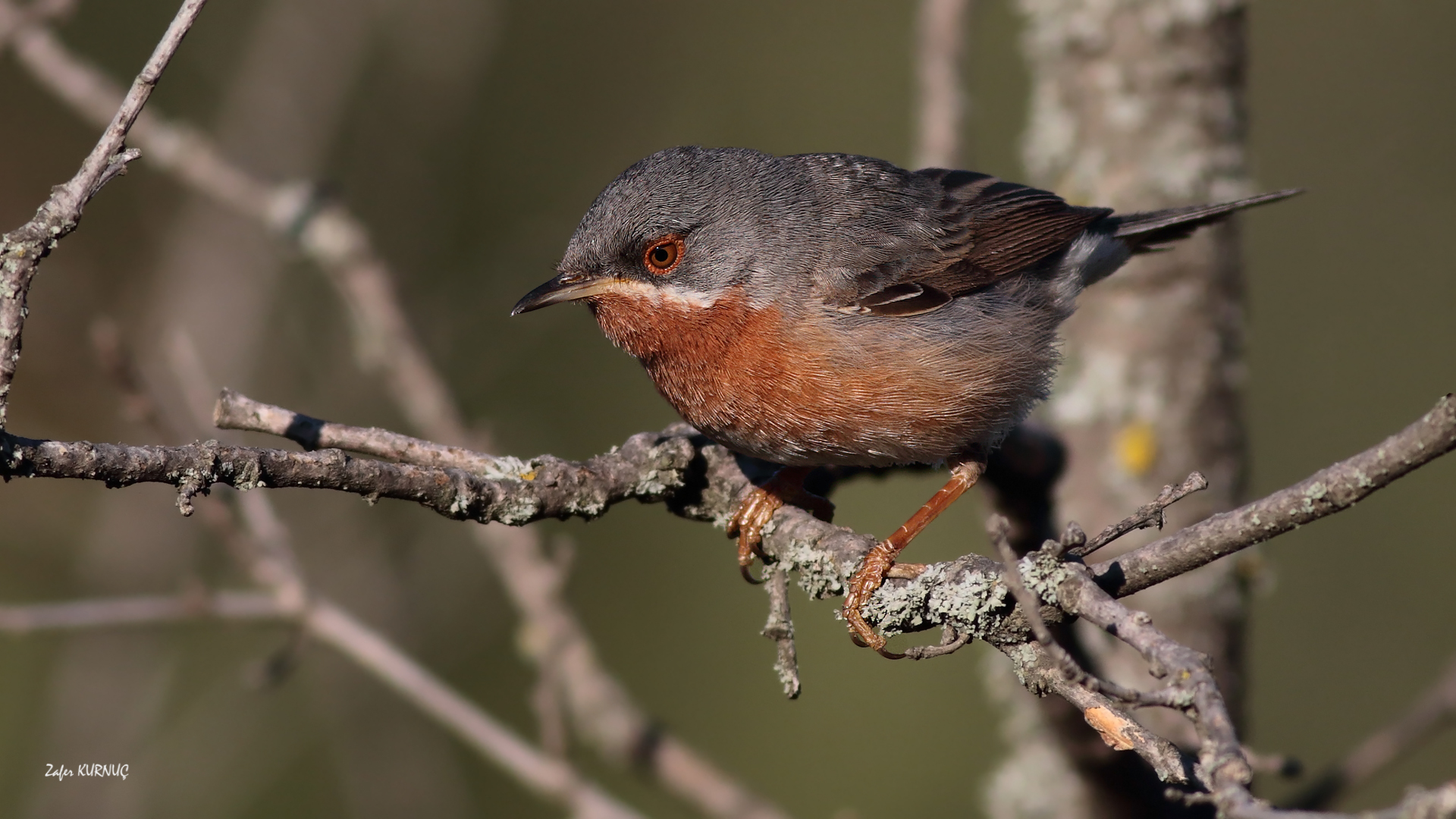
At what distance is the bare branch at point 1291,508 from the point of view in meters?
1.88

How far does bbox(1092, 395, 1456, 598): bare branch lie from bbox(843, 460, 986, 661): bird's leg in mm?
611

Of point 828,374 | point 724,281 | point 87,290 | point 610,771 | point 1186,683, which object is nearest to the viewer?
point 1186,683

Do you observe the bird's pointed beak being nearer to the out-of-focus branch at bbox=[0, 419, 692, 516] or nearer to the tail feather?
the out-of-focus branch at bbox=[0, 419, 692, 516]

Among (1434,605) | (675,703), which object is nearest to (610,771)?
(675,703)

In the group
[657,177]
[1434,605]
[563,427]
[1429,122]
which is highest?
[1429,122]

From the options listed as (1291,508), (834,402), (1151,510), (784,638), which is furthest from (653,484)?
(1291,508)

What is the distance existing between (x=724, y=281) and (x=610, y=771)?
4.58 m

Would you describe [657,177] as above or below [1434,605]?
below

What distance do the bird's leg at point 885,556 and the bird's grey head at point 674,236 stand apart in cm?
105

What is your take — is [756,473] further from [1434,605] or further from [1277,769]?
[1434,605]

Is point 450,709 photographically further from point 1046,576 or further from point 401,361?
point 1046,576

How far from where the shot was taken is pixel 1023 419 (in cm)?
423

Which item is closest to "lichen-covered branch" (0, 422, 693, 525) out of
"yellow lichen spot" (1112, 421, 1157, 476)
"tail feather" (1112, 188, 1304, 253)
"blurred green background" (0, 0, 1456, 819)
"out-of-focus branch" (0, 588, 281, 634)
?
"out-of-focus branch" (0, 588, 281, 634)

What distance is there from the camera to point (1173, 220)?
448 centimetres
